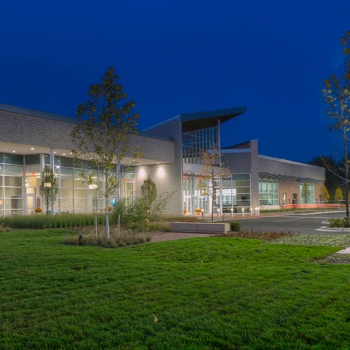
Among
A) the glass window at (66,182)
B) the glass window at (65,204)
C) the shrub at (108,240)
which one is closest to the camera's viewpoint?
the shrub at (108,240)

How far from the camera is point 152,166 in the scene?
4431 cm

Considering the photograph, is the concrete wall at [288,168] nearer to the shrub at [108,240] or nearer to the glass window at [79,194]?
the glass window at [79,194]

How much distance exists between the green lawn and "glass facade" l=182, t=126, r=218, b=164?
109ft

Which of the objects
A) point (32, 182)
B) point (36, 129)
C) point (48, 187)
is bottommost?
point (48, 187)

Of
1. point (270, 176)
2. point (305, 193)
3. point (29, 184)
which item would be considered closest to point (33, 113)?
point (29, 184)

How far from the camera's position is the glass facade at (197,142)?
44969 mm

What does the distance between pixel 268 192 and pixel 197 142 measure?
16389 mm

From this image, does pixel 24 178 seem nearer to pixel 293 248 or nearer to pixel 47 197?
pixel 47 197

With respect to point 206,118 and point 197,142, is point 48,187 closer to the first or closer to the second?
point 206,118

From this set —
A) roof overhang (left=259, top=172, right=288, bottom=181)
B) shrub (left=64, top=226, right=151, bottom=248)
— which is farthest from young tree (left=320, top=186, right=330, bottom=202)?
shrub (left=64, top=226, right=151, bottom=248)

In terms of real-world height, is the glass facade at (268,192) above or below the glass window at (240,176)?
below

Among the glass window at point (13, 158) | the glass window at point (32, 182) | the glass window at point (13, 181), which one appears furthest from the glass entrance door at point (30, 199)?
the glass window at point (13, 158)

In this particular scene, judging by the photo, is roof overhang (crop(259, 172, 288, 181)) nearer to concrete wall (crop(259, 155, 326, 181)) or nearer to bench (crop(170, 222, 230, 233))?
concrete wall (crop(259, 155, 326, 181))

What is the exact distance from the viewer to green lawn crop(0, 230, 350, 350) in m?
5.34
